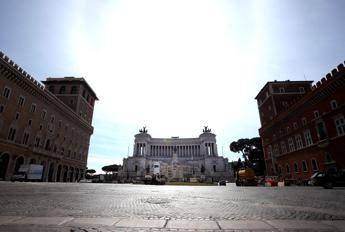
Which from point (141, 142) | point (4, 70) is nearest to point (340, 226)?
point (4, 70)

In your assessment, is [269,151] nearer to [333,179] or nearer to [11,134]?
[333,179]

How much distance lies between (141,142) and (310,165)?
87.6 metres

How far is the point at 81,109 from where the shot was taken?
64188 mm

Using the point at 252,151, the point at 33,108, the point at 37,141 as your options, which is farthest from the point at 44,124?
the point at 252,151

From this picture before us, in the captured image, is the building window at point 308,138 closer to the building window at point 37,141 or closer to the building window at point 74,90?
the building window at point 37,141

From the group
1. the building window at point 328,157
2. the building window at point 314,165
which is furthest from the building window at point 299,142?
the building window at point 328,157

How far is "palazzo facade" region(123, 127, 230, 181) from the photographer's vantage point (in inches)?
3796

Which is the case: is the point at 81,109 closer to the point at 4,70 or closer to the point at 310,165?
the point at 4,70

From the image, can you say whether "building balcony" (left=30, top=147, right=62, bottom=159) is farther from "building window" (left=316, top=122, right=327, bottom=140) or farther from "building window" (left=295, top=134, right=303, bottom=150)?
"building window" (left=316, top=122, right=327, bottom=140)

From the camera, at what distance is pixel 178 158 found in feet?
372

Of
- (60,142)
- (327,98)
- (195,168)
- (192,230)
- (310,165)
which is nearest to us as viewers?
(192,230)

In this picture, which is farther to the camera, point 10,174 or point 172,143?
point 172,143

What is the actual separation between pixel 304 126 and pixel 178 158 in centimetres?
8200

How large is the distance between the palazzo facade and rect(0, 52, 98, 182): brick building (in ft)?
121
